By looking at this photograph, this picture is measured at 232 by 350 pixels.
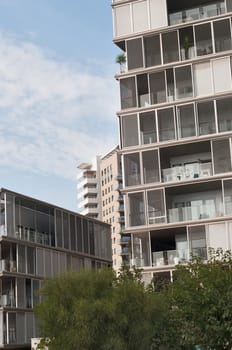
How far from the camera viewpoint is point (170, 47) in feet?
151

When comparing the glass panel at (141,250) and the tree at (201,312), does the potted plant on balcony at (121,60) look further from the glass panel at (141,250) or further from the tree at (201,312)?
the tree at (201,312)

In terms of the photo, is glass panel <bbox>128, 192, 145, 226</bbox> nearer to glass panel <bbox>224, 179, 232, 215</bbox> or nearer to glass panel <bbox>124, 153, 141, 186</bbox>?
glass panel <bbox>124, 153, 141, 186</bbox>

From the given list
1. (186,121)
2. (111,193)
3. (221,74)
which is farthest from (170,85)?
(111,193)

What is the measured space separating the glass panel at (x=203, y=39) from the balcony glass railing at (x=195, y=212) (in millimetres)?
9602

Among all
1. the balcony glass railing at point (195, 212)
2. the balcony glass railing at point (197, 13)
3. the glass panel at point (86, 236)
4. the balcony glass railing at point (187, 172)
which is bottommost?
the balcony glass railing at point (195, 212)

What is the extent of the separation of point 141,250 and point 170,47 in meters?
12.9

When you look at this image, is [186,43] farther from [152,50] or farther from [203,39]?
[152,50]

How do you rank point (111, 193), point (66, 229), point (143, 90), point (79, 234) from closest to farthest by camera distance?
point (143, 90)
point (66, 229)
point (79, 234)
point (111, 193)

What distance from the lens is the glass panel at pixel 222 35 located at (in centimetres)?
4434

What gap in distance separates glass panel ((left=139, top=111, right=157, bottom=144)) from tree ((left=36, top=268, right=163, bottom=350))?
17.5m

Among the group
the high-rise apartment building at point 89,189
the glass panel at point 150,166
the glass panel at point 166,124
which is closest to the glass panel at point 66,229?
the glass panel at point 150,166

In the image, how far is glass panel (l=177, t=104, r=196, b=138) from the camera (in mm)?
43719

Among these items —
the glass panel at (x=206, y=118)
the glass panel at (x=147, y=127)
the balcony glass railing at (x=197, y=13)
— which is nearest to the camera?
the glass panel at (x=206, y=118)

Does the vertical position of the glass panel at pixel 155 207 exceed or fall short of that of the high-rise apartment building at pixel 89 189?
it falls short
